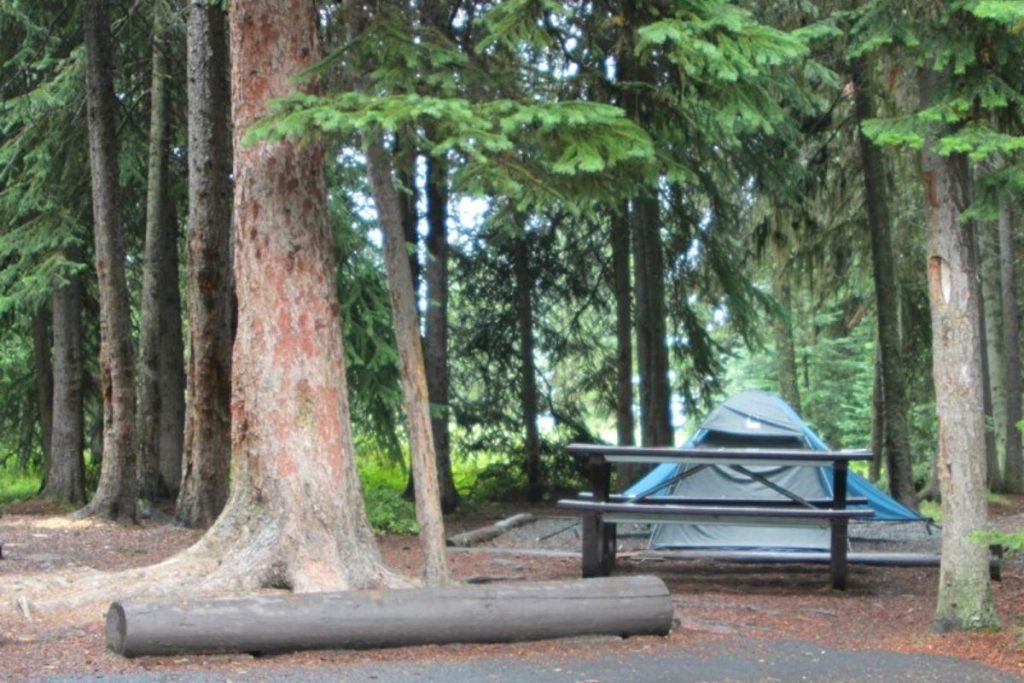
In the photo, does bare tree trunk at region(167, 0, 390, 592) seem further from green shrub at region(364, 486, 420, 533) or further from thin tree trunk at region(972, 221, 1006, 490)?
thin tree trunk at region(972, 221, 1006, 490)

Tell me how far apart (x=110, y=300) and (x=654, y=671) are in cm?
998

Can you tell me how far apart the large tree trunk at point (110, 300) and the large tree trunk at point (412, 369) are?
7.36m

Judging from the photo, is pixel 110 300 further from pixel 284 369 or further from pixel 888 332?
pixel 888 332

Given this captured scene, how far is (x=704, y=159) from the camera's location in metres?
17.6

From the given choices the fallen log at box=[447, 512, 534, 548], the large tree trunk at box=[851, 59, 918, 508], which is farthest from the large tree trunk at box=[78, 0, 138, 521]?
the large tree trunk at box=[851, 59, 918, 508]

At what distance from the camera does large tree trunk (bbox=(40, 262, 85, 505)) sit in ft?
60.0

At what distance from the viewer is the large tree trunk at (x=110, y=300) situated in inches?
601

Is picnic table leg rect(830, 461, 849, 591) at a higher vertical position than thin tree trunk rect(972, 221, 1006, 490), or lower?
lower

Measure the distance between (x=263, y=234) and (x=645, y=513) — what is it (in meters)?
4.26

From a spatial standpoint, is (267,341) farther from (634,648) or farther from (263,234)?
(634,648)

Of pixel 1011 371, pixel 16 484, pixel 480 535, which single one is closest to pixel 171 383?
pixel 480 535

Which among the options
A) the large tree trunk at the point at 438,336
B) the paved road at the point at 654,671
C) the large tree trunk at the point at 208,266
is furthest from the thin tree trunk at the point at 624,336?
the paved road at the point at 654,671

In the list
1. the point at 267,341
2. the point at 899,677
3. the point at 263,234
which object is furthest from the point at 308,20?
the point at 899,677

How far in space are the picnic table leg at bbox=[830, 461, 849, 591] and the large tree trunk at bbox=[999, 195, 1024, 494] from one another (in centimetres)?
1126
